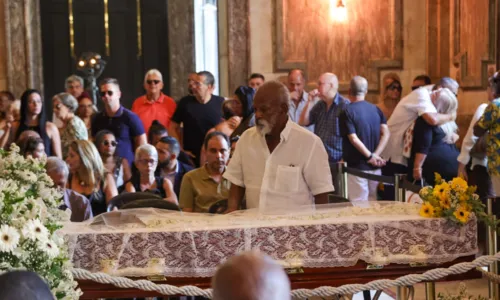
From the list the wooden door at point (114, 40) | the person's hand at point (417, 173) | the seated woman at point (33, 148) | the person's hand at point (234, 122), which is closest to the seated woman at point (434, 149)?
the person's hand at point (417, 173)

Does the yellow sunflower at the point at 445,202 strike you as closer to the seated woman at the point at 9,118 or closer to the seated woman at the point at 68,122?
the seated woman at the point at 68,122

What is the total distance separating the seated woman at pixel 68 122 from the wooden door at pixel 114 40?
7823 millimetres

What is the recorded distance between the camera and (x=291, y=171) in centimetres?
646

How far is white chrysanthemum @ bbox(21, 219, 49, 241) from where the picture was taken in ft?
15.3

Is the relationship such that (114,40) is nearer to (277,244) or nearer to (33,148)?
(33,148)

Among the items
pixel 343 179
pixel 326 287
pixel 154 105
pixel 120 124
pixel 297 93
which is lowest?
pixel 326 287

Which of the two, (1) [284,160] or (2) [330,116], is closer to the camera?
(1) [284,160]

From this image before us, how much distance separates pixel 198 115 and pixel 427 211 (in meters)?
6.03

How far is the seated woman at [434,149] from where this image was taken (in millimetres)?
10680

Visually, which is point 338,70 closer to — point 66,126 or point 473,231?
point 66,126

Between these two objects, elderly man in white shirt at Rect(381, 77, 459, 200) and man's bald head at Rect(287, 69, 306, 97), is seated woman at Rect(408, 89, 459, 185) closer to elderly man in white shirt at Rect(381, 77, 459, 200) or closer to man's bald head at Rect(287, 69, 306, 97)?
elderly man in white shirt at Rect(381, 77, 459, 200)

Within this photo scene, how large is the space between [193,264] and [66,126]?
5.72 meters

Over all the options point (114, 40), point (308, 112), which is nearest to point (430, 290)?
point (308, 112)

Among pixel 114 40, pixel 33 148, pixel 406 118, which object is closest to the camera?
pixel 33 148
